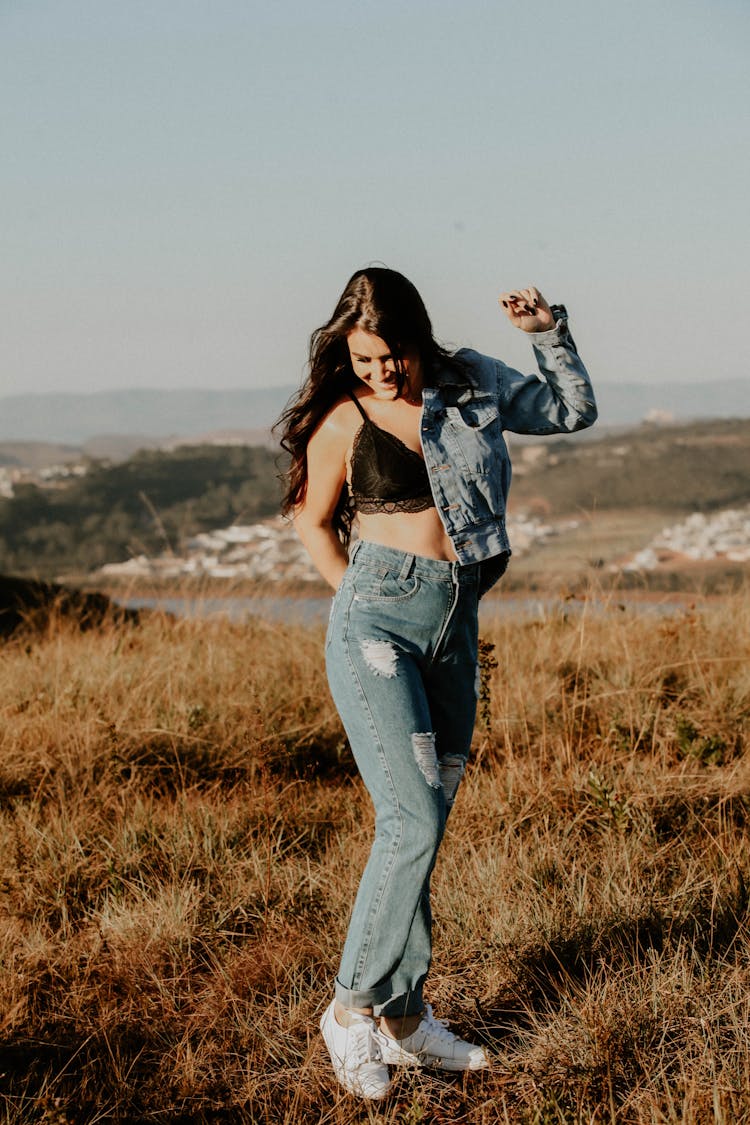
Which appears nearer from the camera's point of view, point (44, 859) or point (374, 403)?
point (374, 403)

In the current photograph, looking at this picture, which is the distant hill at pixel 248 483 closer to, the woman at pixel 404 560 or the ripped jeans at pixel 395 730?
the woman at pixel 404 560

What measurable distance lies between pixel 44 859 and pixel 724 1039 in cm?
262

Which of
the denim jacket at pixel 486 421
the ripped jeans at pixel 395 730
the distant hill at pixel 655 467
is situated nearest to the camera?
the ripped jeans at pixel 395 730

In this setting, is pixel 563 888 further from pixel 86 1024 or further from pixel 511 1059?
pixel 86 1024

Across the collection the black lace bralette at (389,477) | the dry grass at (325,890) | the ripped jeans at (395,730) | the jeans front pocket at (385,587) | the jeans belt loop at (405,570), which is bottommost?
the dry grass at (325,890)

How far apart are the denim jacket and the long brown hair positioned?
0.10m

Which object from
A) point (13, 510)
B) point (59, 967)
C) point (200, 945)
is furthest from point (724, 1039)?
point (13, 510)

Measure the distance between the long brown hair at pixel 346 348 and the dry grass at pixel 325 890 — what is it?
1.52 meters

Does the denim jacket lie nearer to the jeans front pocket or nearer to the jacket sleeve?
the jacket sleeve

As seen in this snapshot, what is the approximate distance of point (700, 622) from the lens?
7023 millimetres

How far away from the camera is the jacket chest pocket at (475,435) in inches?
112

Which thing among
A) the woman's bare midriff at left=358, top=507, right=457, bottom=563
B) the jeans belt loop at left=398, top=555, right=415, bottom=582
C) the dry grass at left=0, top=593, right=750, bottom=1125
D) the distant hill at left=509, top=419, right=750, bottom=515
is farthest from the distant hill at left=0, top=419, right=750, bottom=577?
the jeans belt loop at left=398, top=555, right=415, bottom=582

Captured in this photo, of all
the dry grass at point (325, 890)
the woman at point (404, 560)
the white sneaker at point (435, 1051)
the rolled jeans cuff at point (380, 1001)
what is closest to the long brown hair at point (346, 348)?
the woman at point (404, 560)

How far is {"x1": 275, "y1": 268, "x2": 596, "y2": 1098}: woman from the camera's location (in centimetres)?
272
